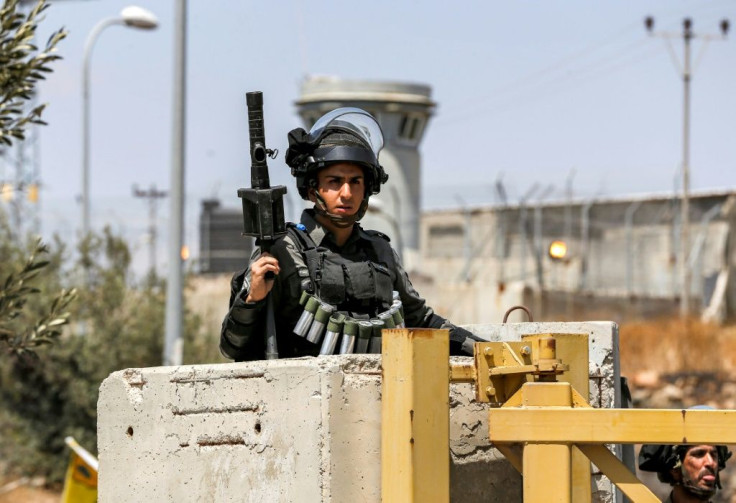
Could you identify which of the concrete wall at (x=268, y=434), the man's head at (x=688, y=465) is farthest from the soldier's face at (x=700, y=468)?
the concrete wall at (x=268, y=434)

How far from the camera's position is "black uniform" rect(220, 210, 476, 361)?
5.75m

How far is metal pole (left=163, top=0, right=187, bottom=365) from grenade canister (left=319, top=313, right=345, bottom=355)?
10.8m

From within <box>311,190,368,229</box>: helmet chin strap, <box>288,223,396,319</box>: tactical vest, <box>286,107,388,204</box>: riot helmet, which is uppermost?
<box>286,107,388,204</box>: riot helmet

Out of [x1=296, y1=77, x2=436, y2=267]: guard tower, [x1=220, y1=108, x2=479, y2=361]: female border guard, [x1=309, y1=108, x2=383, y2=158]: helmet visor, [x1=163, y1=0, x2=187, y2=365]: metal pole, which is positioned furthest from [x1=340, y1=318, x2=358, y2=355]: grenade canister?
[x1=296, y1=77, x2=436, y2=267]: guard tower

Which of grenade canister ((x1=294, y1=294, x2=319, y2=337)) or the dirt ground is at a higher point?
grenade canister ((x1=294, y1=294, x2=319, y2=337))

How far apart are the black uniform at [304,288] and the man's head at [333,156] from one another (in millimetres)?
110

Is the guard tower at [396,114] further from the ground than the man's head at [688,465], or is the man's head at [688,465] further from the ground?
the guard tower at [396,114]

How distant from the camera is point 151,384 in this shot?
223 inches

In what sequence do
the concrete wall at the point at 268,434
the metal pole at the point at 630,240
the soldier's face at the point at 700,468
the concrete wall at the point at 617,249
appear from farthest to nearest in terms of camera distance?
the concrete wall at the point at 617,249
the metal pole at the point at 630,240
the soldier's face at the point at 700,468
the concrete wall at the point at 268,434

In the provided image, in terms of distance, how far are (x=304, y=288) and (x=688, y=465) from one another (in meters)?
2.05

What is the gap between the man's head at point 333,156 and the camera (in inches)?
233

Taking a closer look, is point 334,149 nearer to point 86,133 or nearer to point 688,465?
point 688,465

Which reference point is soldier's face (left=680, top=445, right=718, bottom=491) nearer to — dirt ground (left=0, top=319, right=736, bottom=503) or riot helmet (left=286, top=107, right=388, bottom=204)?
riot helmet (left=286, top=107, right=388, bottom=204)

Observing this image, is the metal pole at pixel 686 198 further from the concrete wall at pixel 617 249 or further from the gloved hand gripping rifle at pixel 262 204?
the gloved hand gripping rifle at pixel 262 204
